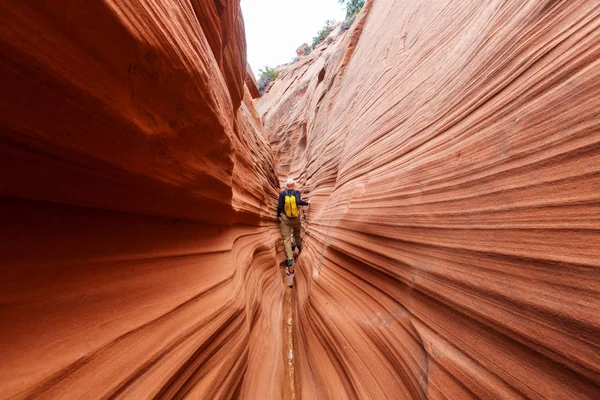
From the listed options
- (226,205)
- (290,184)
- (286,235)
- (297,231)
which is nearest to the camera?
(226,205)

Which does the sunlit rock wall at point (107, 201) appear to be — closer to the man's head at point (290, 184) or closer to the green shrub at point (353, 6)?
the man's head at point (290, 184)

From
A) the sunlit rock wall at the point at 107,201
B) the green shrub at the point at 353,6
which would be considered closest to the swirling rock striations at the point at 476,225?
the sunlit rock wall at the point at 107,201

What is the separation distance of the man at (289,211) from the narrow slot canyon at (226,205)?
2716 millimetres

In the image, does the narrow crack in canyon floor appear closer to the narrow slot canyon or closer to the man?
the narrow slot canyon

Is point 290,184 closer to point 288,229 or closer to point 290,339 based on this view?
point 288,229

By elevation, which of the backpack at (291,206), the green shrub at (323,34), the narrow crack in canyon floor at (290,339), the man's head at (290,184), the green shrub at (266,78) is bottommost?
the narrow crack in canyon floor at (290,339)

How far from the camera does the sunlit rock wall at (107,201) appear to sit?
1.84ft

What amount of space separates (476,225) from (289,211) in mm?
3758

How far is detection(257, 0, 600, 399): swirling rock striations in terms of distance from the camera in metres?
0.71

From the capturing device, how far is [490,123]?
1.07 m

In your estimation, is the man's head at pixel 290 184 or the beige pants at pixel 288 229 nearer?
the man's head at pixel 290 184

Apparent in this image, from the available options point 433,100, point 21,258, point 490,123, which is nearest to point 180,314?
point 21,258

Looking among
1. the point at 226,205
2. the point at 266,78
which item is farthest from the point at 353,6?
the point at 226,205

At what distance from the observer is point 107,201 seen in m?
0.98
